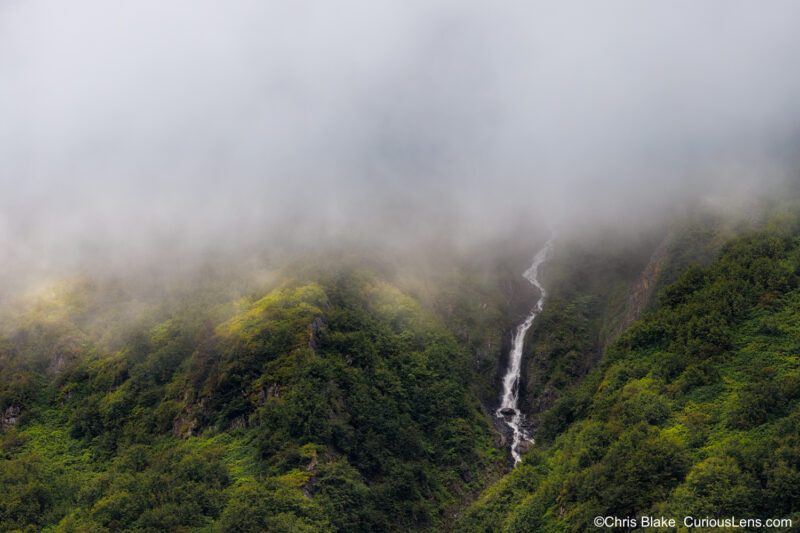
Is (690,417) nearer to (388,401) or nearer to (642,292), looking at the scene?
(388,401)

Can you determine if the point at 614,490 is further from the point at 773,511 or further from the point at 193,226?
the point at 193,226

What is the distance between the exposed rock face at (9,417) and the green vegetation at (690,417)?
87244 mm

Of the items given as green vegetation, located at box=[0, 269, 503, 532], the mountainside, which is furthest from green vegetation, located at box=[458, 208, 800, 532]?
green vegetation, located at box=[0, 269, 503, 532]

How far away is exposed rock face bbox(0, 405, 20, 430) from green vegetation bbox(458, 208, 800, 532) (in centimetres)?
8724

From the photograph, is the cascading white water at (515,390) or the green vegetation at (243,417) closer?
the green vegetation at (243,417)

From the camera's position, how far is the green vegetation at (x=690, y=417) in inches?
2311

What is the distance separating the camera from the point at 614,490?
2594 inches

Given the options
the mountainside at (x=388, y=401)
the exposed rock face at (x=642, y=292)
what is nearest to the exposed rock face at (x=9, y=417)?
the mountainside at (x=388, y=401)

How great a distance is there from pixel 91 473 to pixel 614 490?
8208cm

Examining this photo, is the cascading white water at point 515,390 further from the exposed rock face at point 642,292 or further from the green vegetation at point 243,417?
the exposed rock face at point 642,292

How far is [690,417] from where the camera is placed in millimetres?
76688

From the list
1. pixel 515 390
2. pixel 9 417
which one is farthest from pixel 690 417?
pixel 9 417

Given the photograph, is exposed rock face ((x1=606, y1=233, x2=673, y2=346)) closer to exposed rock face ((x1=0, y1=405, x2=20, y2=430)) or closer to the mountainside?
the mountainside

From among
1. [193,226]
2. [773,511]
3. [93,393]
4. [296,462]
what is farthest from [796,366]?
[193,226]
